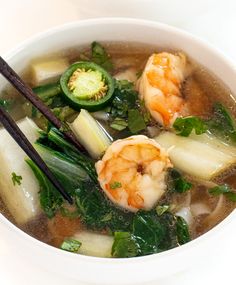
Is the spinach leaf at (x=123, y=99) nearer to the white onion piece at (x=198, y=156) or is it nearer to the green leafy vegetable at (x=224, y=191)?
the white onion piece at (x=198, y=156)

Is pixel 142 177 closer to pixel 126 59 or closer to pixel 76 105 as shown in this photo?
pixel 76 105

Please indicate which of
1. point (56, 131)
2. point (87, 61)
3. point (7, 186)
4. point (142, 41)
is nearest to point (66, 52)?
point (87, 61)

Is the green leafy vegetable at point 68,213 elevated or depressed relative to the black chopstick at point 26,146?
depressed

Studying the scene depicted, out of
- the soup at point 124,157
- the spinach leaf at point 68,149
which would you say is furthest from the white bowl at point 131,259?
the spinach leaf at point 68,149

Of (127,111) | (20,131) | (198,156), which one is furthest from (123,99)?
(20,131)

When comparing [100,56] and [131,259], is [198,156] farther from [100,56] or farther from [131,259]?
[100,56]
